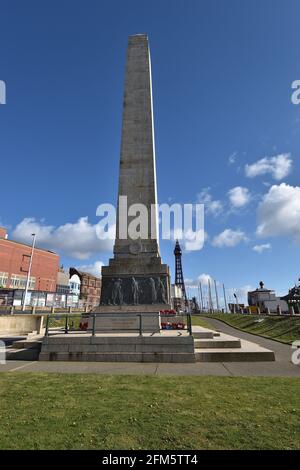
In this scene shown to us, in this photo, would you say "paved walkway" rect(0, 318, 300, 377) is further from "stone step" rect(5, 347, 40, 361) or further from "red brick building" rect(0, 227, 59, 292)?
"red brick building" rect(0, 227, 59, 292)

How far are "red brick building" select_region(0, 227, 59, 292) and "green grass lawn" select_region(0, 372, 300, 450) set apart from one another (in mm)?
72846

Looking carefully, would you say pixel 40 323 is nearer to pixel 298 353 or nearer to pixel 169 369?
pixel 169 369

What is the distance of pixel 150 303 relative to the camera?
45.3 ft

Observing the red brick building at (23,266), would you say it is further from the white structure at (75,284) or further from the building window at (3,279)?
the white structure at (75,284)

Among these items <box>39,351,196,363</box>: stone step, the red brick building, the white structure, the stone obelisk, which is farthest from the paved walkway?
the white structure

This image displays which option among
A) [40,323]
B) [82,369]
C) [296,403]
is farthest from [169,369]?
[40,323]

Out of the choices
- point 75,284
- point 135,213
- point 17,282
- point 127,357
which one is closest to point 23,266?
point 17,282

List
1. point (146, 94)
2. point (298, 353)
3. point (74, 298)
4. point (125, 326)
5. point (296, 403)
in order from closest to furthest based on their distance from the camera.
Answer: point (296, 403) < point (298, 353) < point (125, 326) < point (146, 94) < point (74, 298)

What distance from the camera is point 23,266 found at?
8069 cm

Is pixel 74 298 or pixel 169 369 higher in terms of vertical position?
pixel 74 298

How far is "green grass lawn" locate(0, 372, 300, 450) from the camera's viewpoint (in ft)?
13.0

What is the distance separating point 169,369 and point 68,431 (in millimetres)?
4586

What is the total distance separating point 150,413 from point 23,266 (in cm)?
8349

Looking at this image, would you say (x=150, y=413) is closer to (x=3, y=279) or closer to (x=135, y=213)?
(x=135, y=213)
